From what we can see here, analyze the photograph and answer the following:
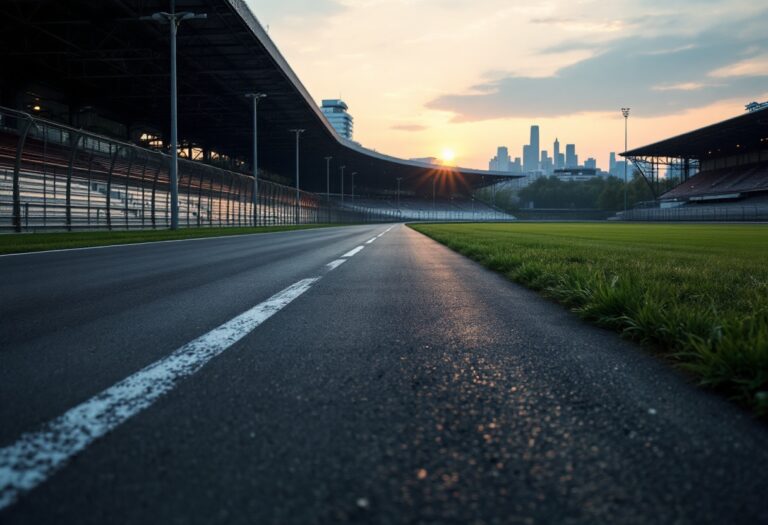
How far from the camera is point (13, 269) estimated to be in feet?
24.5

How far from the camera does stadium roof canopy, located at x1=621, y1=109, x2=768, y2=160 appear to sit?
59.3 metres

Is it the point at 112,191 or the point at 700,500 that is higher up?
the point at 112,191

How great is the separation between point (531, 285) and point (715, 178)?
8713 centimetres

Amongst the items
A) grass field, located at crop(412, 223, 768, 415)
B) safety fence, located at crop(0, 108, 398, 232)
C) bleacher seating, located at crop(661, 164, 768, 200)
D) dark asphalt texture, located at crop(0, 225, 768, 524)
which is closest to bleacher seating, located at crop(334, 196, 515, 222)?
bleacher seating, located at crop(661, 164, 768, 200)

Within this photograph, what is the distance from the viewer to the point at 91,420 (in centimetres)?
176

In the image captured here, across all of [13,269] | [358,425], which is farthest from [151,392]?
[13,269]

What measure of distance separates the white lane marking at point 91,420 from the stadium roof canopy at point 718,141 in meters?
69.6

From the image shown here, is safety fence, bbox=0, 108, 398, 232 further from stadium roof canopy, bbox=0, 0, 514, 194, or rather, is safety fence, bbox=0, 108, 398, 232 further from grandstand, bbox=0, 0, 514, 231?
stadium roof canopy, bbox=0, 0, 514, 194

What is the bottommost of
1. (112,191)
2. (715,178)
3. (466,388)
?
(466,388)

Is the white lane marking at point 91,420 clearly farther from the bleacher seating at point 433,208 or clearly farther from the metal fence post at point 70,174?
the bleacher seating at point 433,208

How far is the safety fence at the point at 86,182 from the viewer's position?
16984mm

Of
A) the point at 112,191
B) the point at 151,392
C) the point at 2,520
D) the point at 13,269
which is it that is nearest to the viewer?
the point at 2,520

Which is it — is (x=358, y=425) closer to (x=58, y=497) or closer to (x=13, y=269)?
(x=58, y=497)

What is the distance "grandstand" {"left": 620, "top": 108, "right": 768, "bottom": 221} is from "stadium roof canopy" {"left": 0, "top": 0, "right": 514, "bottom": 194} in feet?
162
